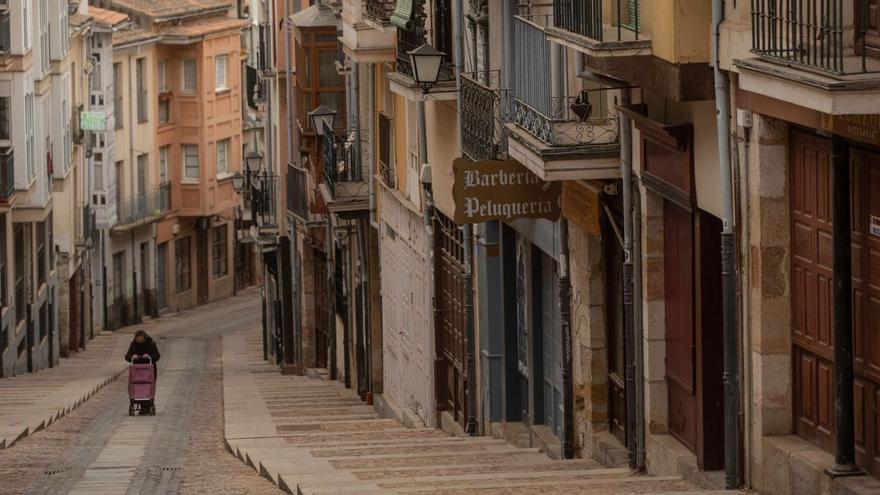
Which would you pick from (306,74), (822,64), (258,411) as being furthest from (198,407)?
(822,64)

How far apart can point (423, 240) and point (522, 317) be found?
461 cm

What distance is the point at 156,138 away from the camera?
198ft

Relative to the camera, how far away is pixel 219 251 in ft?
215

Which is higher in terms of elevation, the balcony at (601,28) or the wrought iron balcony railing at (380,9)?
the wrought iron balcony railing at (380,9)

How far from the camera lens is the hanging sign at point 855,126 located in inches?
392

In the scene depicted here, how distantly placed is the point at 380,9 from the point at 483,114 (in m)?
5.98

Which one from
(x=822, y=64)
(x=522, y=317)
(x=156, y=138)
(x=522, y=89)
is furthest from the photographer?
(x=156, y=138)

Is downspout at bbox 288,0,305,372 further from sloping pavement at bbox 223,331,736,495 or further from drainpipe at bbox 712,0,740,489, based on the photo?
drainpipe at bbox 712,0,740,489

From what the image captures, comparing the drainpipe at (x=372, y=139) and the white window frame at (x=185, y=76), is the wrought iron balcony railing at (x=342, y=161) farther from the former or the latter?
the white window frame at (x=185, y=76)

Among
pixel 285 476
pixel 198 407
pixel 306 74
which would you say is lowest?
pixel 198 407

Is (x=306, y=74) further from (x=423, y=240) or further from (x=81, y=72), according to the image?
(x=81, y=72)

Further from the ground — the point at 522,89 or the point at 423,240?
the point at 522,89

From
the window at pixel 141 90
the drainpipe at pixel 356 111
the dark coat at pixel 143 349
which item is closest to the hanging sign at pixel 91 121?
the window at pixel 141 90

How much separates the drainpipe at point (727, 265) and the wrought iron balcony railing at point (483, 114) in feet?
18.7
